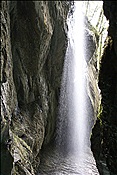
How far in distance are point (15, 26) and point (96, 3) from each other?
17.0m

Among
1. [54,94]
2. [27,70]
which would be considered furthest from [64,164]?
[27,70]

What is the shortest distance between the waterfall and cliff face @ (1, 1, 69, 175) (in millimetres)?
4020

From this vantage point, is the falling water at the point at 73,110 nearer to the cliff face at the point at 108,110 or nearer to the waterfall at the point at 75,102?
the waterfall at the point at 75,102

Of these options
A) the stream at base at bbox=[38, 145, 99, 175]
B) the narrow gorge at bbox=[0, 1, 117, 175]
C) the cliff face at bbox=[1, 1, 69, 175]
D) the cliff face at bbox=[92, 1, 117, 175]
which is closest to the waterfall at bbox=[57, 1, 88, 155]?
the narrow gorge at bbox=[0, 1, 117, 175]

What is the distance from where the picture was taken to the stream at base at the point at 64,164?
1094 cm

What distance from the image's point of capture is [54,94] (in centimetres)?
1466

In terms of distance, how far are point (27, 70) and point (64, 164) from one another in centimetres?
554

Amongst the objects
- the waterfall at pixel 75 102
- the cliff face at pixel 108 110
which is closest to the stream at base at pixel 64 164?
the waterfall at pixel 75 102

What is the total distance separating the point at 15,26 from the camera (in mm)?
8008

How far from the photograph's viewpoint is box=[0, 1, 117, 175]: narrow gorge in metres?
6.52

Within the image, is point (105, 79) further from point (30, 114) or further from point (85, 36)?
point (85, 36)

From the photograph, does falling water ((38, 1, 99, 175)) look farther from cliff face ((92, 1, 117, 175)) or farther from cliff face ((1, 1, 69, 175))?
cliff face ((92, 1, 117, 175))

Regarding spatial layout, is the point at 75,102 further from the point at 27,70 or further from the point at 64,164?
the point at 27,70

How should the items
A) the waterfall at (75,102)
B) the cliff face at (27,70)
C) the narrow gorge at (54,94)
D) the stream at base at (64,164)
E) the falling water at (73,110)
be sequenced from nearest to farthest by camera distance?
the cliff face at (27,70), the narrow gorge at (54,94), the stream at base at (64,164), the falling water at (73,110), the waterfall at (75,102)
